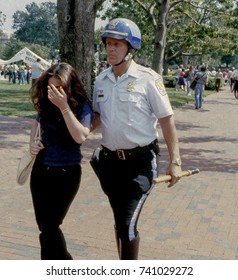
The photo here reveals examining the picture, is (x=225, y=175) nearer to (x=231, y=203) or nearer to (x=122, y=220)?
(x=231, y=203)

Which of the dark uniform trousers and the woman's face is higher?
the woman's face

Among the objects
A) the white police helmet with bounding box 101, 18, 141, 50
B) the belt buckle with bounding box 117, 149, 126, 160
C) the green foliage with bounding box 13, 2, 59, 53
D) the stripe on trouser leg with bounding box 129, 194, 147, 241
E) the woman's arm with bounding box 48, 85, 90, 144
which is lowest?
the stripe on trouser leg with bounding box 129, 194, 147, 241

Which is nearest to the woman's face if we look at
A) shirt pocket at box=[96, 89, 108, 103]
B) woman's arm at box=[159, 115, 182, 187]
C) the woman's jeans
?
shirt pocket at box=[96, 89, 108, 103]

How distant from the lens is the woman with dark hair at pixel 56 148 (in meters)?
3.04

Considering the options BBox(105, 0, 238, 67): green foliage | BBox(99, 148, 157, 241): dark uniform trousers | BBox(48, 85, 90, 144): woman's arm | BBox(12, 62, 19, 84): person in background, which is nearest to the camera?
BBox(48, 85, 90, 144): woman's arm

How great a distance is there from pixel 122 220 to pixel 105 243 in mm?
1303

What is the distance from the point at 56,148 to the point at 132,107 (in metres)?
0.58

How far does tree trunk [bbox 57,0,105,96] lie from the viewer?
33.7 ft

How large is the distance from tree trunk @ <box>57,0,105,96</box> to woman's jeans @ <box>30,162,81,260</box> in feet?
24.8

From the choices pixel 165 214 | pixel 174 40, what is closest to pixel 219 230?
pixel 165 214

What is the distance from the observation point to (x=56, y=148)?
313cm

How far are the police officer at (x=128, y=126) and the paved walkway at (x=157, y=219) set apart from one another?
1099mm

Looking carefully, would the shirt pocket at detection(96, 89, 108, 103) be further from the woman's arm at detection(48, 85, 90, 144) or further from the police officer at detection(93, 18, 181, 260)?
the woman's arm at detection(48, 85, 90, 144)

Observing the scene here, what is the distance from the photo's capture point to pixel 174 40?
103 feet
